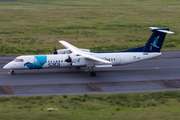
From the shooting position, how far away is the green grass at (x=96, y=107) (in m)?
17.8

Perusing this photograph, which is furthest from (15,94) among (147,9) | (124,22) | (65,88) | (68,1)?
(68,1)

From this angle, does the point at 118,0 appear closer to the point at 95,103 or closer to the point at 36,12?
the point at 36,12

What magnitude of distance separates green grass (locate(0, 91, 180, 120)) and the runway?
6.27ft

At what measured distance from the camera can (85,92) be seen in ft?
81.3

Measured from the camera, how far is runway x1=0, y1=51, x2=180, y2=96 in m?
25.3

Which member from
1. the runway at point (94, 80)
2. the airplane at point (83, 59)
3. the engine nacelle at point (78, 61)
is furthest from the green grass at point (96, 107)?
the airplane at point (83, 59)

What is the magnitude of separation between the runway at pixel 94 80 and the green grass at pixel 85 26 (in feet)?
→ 42.4

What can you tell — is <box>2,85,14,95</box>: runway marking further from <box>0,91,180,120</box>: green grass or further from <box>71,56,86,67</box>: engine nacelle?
<box>71,56,86,67</box>: engine nacelle

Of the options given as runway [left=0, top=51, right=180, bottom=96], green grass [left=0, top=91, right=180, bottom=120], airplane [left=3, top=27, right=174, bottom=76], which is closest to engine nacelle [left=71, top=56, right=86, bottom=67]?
airplane [left=3, top=27, right=174, bottom=76]

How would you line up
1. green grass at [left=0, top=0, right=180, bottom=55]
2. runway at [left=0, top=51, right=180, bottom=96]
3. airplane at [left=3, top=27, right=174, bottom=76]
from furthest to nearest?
green grass at [left=0, top=0, right=180, bottom=55] → airplane at [left=3, top=27, right=174, bottom=76] → runway at [left=0, top=51, right=180, bottom=96]

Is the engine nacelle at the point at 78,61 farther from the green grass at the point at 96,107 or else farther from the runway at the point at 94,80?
the green grass at the point at 96,107

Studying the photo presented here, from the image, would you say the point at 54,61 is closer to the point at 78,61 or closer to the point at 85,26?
the point at 78,61

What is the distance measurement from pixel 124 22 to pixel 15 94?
51191 mm

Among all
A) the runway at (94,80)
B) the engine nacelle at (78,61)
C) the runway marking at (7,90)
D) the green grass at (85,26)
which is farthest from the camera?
the green grass at (85,26)
